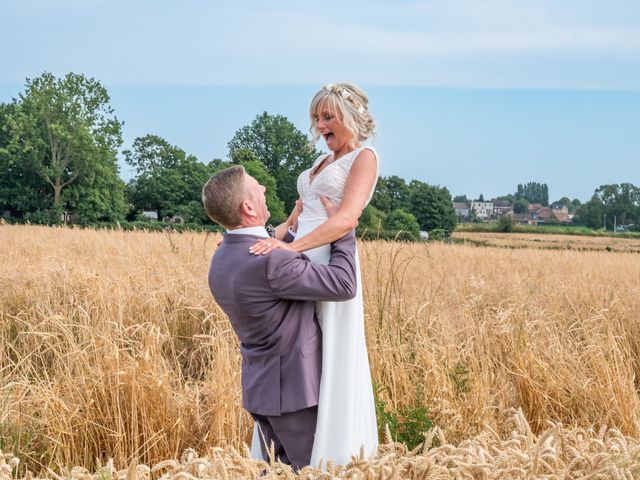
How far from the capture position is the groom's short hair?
2645 millimetres

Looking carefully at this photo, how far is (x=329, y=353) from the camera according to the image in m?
2.79

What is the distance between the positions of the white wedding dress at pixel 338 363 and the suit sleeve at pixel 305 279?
0.54 feet

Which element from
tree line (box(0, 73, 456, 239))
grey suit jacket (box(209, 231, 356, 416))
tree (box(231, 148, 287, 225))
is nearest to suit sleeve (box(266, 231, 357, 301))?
grey suit jacket (box(209, 231, 356, 416))

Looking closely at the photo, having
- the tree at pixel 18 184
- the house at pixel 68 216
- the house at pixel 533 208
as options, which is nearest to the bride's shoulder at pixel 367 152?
the house at pixel 68 216

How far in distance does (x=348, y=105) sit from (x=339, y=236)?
Answer: 525mm

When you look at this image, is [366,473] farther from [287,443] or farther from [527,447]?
[287,443]

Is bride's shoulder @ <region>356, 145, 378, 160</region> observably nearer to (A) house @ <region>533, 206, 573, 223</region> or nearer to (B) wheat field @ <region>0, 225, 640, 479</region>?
(B) wheat field @ <region>0, 225, 640, 479</region>

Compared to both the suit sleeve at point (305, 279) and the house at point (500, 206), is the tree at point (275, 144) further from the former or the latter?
the house at point (500, 206)

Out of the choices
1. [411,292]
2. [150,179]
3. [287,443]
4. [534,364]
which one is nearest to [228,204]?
[287,443]

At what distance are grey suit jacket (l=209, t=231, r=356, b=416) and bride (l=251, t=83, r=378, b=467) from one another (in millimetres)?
61

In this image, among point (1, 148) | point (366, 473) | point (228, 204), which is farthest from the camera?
point (1, 148)

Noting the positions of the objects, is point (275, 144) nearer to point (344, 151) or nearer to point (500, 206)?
point (344, 151)

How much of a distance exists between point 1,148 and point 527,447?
158ft

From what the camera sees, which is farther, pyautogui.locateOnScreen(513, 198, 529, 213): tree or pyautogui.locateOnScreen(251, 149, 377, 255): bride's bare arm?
pyautogui.locateOnScreen(513, 198, 529, 213): tree
